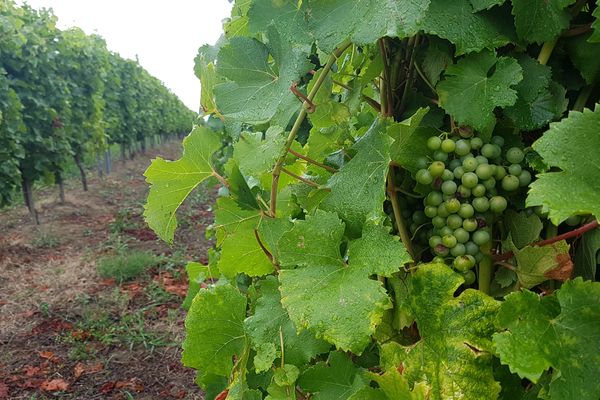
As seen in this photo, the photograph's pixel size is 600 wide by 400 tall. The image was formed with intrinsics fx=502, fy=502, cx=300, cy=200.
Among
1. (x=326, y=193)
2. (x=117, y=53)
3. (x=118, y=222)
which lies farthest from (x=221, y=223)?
(x=117, y=53)

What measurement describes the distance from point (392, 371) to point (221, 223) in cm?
51

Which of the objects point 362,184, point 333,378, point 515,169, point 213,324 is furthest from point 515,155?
point 213,324

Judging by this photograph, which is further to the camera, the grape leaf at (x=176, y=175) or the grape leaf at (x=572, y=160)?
the grape leaf at (x=176, y=175)

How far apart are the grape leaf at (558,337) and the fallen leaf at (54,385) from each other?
165 inches

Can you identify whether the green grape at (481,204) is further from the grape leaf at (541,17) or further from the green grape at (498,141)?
the grape leaf at (541,17)

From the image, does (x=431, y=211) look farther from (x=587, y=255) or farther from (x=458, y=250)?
(x=587, y=255)

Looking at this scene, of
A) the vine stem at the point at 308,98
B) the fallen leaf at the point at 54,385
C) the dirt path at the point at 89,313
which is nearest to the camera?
the vine stem at the point at 308,98

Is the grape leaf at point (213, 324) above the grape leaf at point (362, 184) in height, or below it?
below

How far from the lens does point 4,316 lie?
521 centimetres

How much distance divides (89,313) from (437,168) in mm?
5139

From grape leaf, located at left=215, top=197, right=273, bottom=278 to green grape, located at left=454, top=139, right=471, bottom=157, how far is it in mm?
463

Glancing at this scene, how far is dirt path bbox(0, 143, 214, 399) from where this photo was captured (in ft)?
13.6

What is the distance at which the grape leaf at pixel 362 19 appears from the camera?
658 mm

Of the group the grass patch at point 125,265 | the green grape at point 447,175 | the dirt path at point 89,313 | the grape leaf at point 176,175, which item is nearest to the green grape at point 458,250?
the green grape at point 447,175
